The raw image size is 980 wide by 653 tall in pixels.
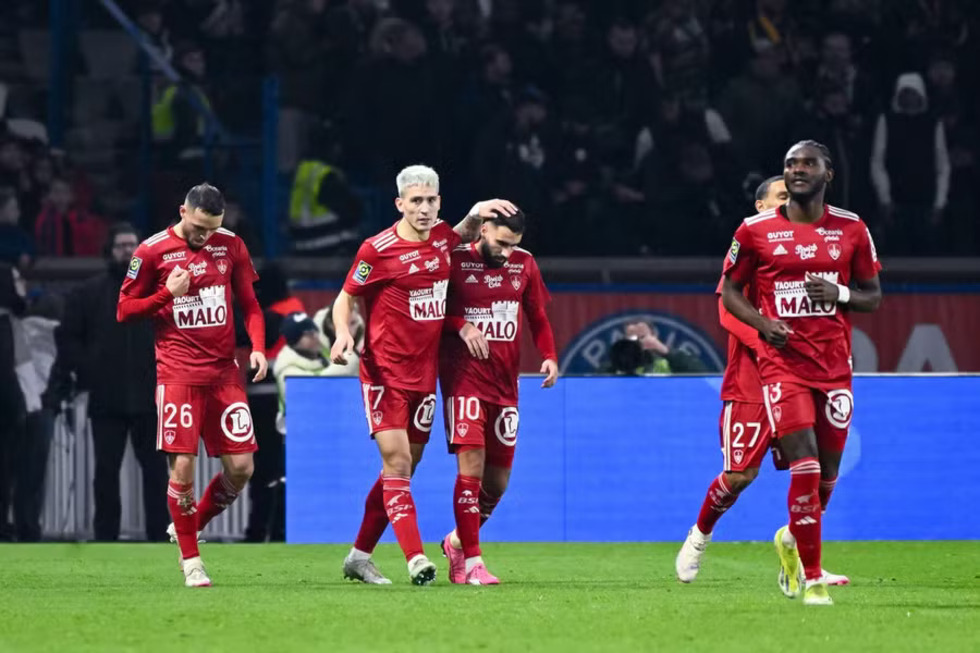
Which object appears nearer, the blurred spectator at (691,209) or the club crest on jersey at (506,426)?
the club crest on jersey at (506,426)

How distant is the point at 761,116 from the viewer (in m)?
19.9

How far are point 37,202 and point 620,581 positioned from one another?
10274 millimetres

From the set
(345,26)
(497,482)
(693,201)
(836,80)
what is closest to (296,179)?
(345,26)

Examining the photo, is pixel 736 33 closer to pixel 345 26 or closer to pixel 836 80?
pixel 836 80

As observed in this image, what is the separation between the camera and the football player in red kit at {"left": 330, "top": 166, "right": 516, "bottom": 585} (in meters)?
10.3

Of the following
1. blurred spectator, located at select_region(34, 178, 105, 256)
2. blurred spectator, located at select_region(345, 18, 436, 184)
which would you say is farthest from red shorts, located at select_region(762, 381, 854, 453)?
blurred spectator, located at select_region(34, 178, 105, 256)

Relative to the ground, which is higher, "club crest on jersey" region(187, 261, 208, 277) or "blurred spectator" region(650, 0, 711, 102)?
"blurred spectator" region(650, 0, 711, 102)

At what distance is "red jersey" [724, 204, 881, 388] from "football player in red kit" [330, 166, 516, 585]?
1771 millimetres

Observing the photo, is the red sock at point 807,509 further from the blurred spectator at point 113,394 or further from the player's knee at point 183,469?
the blurred spectator at point 113,394

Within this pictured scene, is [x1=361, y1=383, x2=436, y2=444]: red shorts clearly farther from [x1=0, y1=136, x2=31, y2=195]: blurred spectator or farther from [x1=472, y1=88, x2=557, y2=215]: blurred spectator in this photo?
[x1=0, y1=136, x2=31, y2=195]: blurred spectator

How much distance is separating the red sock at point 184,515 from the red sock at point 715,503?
264 centimetres

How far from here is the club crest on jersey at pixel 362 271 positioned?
1035cm

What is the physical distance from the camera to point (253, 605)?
8.91 meters

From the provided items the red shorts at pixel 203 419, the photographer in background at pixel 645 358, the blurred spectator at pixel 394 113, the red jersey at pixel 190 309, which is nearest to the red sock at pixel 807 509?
the red jersey at pixel 190 309
